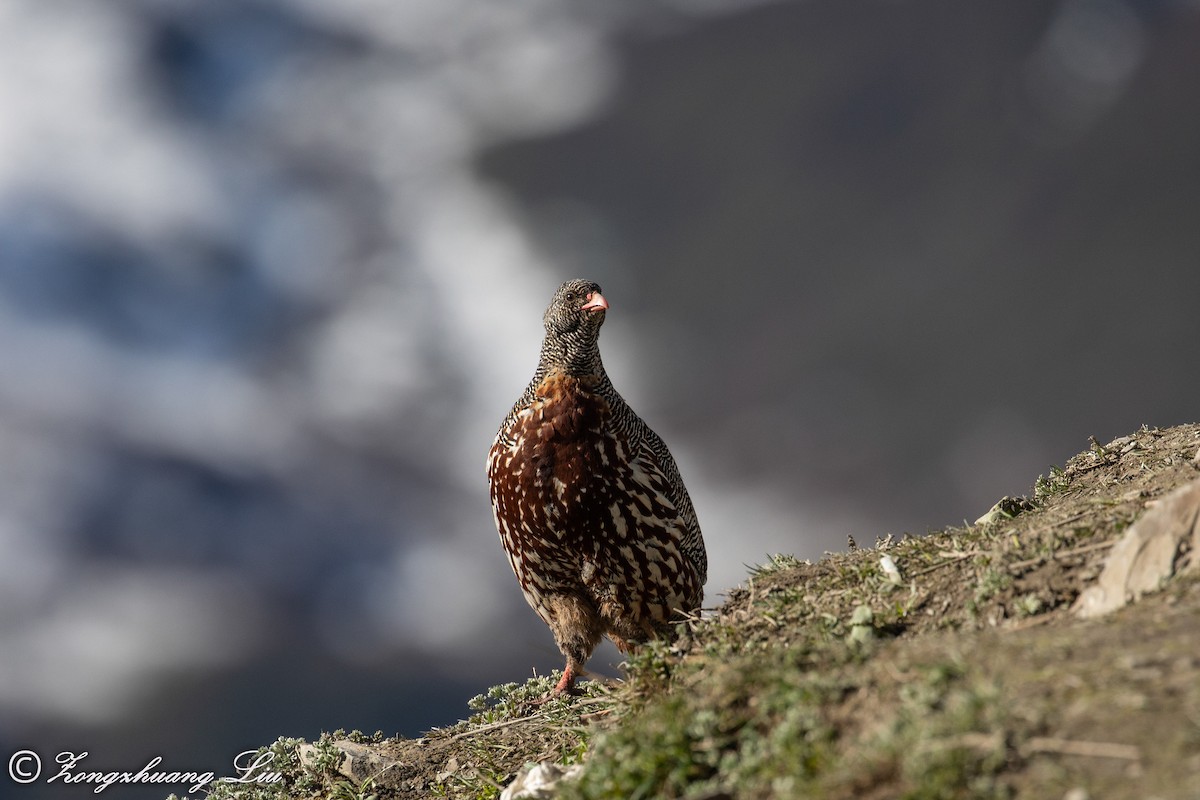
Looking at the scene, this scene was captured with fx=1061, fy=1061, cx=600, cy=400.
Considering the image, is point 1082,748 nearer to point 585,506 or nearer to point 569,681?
point 585,506

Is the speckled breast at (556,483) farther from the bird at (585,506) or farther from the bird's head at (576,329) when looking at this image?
the bird's head at (576,329)

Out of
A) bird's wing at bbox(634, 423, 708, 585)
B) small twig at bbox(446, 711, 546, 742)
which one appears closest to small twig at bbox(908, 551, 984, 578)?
bird's wing at bbox(634, 423, 708, 585)

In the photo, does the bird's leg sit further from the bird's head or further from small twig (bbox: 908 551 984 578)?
small twig (bbox: 908 551 984 578)

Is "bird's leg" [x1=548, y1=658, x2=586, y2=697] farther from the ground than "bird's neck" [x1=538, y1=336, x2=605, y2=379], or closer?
closer

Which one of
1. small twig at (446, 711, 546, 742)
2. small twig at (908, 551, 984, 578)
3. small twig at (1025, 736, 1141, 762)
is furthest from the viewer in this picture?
small twig at (446, 711, 546, 742)

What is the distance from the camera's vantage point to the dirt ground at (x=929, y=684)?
9.10 feet

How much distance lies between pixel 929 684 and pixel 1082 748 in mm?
484

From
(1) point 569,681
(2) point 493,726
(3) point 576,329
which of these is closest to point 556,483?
(3) point 576,329

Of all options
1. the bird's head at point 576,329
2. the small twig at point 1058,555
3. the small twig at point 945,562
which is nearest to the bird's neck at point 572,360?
the bird's head at point 576,329

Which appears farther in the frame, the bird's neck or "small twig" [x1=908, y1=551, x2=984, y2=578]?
the bird's neck

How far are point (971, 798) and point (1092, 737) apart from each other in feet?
1.26

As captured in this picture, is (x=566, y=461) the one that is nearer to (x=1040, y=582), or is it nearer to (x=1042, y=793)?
(x=1040, y=582)

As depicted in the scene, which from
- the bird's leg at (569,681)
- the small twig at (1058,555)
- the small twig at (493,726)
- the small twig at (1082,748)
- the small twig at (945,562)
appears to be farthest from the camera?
the bird's leg at (569,681)

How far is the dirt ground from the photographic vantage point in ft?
9.10
